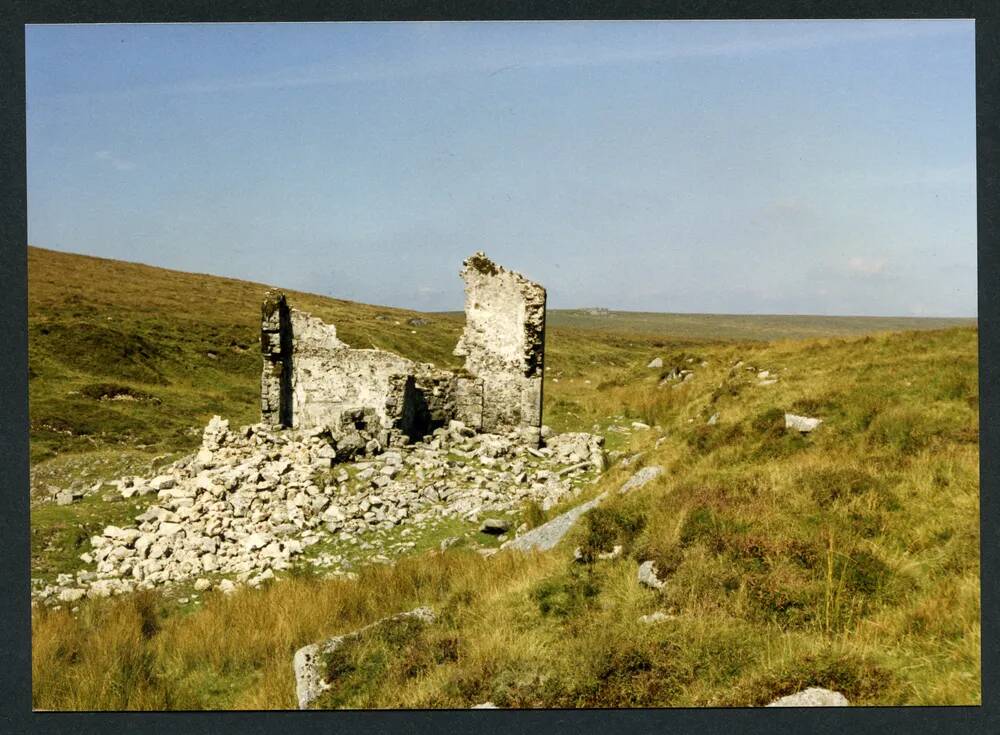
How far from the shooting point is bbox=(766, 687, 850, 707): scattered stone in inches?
218

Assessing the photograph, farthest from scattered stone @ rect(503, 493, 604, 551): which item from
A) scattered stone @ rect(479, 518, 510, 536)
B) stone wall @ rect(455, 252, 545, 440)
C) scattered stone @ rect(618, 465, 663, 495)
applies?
stone wall @ rect(455, 252, 545, 440)

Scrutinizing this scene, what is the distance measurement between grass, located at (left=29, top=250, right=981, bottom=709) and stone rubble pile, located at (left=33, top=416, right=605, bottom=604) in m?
0.73

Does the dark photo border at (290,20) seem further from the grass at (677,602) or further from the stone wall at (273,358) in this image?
the stone wall at (273,358)

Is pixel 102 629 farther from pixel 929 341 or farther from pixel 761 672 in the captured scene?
pixel 929 341

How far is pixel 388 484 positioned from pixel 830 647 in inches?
356

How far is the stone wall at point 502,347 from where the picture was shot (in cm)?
1698

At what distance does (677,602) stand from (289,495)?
826cm

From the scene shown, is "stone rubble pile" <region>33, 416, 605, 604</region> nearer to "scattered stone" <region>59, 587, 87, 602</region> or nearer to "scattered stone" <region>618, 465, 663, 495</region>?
"scattered stone" <region>59, 587, 87, 602</region>

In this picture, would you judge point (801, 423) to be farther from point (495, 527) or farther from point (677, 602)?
point (677, 602)

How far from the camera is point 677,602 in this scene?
21.8ft

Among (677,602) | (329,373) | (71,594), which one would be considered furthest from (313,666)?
(329,373)

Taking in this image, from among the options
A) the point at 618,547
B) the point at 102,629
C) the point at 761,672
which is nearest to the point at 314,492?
the point at 102,629

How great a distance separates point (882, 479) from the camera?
8055mm

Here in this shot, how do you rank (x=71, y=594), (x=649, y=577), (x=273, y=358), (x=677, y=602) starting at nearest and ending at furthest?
1. (x=677, y=602)
2. (x=649, y=577)
3. (x=71, y=594)
4. (x=273, y=358)
